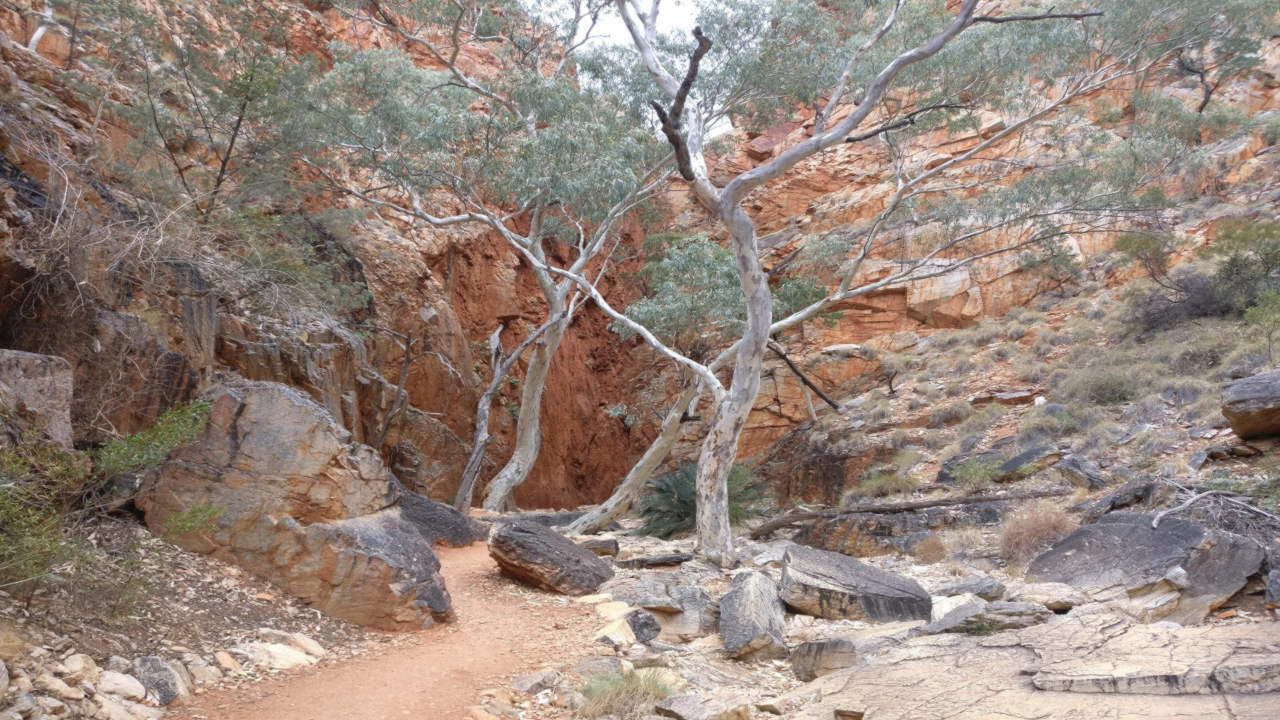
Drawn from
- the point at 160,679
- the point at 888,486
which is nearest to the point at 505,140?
the point at 888,486

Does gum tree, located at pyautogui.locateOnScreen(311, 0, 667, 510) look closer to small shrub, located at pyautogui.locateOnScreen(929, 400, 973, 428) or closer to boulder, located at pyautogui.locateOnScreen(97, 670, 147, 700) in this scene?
small shrub, located at pyautogui.locateOnScreen(929, 400, 973, 428)

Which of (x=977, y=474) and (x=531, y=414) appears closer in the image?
(x=977, y=474)

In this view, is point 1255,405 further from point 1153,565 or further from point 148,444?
point 148,444

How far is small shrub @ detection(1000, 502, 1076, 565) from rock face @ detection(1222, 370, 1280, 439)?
6.50 ft

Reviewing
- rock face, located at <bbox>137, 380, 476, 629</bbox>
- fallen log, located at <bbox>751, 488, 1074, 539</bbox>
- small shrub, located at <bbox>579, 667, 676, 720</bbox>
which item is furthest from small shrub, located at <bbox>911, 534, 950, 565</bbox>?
rock face, located at <bbox>137, 380, 476, 629</bbox>

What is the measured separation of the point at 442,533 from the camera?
28.2 ft

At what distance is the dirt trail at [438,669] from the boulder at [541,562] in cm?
16

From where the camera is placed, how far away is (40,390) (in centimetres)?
429

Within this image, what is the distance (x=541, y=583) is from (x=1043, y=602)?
3.90m

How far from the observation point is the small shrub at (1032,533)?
25.3 ft

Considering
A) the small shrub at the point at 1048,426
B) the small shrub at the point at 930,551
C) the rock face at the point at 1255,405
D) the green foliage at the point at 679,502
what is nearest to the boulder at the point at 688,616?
the small shrub at the point at 930,551

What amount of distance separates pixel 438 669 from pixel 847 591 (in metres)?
3.30

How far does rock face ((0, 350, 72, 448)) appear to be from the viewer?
4.12m

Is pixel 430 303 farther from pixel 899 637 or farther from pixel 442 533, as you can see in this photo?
pixel 899 637
